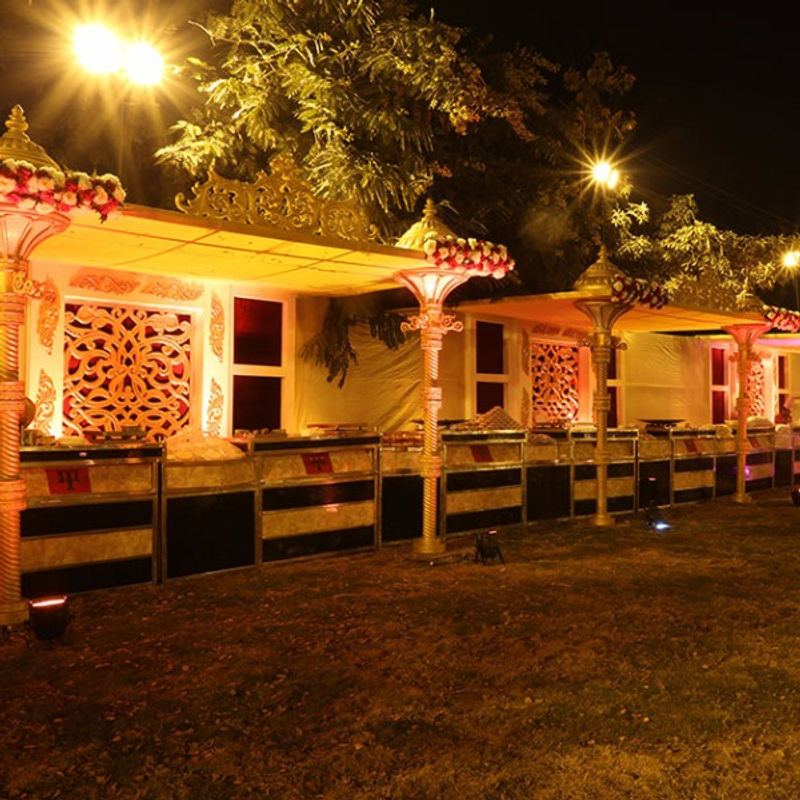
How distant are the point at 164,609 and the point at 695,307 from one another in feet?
28.4

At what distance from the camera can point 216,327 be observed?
34.6ft

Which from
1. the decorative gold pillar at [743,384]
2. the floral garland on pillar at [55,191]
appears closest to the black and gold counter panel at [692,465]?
the decorative gold pillar at [743,384]

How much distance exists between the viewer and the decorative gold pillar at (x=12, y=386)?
603 centimetres

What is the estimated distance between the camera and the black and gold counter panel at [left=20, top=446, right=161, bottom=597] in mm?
6633

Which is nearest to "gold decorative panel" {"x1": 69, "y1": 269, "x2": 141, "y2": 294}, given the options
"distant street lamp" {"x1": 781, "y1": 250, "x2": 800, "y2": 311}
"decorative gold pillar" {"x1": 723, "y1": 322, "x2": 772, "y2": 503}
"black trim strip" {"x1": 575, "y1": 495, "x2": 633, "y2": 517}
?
"black trim strip" {"x1": 575, "y1": 495, "x2": 633, "y2": 517}


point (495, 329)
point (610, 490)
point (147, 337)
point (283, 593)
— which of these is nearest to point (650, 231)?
point (495, 329)

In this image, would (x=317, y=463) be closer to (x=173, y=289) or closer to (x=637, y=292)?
(x=173, y=289)

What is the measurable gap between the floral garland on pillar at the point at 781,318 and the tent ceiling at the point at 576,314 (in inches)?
8.3

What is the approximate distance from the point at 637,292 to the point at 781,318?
167 inches

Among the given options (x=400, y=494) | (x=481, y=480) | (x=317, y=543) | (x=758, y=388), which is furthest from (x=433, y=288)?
(x=758, y=388)

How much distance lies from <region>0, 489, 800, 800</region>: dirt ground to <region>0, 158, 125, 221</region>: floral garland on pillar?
288 cm

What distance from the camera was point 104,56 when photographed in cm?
936

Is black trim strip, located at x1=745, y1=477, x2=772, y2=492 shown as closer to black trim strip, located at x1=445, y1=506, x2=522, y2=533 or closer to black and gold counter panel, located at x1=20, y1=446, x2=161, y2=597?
black trim strip, located at x1=445, y1=506, x2=522, y2=533

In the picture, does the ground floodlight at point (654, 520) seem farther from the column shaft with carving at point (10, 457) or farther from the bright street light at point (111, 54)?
the bright street light at point (111, 54)
